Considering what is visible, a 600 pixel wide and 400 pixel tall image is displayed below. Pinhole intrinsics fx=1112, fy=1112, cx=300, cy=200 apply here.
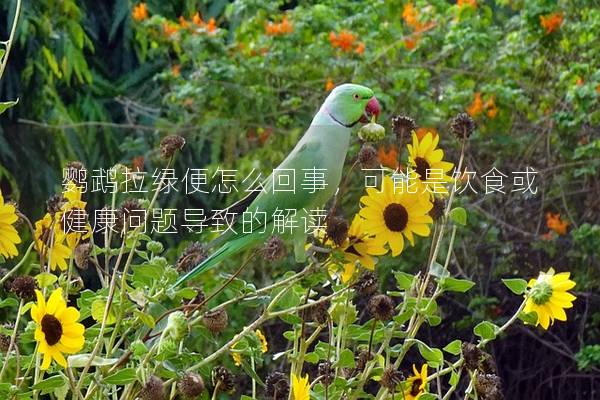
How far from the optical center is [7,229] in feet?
3.31

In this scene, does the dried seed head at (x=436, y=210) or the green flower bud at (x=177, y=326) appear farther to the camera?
the dried seed head at (x=436, y=210)

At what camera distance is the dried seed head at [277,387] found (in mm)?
998

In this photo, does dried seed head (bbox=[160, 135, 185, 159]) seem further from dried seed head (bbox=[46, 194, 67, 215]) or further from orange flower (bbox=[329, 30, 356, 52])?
orange flower (bbox=[329, 30, 356, 52])

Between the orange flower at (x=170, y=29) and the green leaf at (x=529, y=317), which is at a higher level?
the orange flower at (x=170, y=29)

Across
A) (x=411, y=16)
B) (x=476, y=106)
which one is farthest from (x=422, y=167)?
(x=411, y=16)

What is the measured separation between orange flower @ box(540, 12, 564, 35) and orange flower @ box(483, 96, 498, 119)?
0.25m

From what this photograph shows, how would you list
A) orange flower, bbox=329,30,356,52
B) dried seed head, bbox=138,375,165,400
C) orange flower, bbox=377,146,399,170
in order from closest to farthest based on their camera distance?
dried seed head, bbox=138,375,165,400, orange flower, bbox=377,146,399,170, orange flower, bbox=329,30,356,52

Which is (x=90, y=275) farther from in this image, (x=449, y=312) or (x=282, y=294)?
(x=282, y=294)

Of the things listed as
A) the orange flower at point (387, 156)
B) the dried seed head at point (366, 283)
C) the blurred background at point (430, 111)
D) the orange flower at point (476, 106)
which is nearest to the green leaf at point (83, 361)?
the dried seed head at point (366, 283)

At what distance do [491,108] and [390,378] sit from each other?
7.55ft

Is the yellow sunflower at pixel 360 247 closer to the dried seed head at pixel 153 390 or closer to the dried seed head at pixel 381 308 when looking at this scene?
the dried seed head at pixel 381 308

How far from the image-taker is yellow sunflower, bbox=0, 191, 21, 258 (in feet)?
3.28

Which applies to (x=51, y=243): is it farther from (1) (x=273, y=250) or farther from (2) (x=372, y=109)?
(2) (x=372, y=109)

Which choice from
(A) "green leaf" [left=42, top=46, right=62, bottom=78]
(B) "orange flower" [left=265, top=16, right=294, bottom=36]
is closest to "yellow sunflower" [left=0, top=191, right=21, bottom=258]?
(B) "orange flower" [left=265, top=16, right=294, bottom=36]
